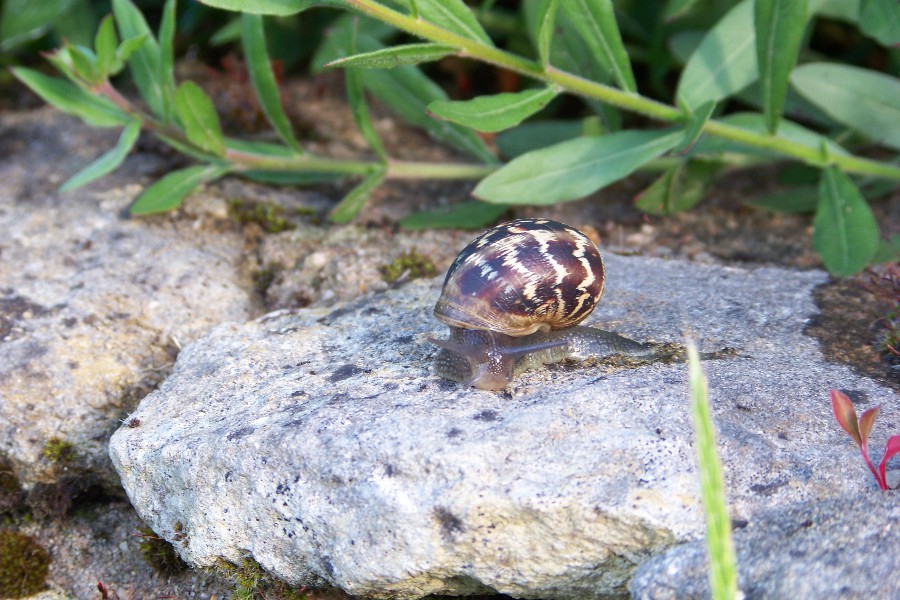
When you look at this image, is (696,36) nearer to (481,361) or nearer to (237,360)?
(481,361)

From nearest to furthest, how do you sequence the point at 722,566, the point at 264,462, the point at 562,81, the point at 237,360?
the point at 722,566
the point at 264,462
the point at 237,360
the point at 562,81

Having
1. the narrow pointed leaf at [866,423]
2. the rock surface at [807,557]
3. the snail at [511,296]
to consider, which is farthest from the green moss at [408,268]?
the narrow pointed leaf at [866,423]

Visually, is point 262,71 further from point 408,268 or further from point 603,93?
point 603,93

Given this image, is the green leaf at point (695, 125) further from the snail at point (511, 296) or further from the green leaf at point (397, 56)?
the green leaf at point (397, 56)

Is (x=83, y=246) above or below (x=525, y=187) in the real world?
below

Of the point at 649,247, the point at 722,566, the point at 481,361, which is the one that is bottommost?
the point at 649,247

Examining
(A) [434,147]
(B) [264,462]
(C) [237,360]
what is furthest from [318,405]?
(A) [434,147]
